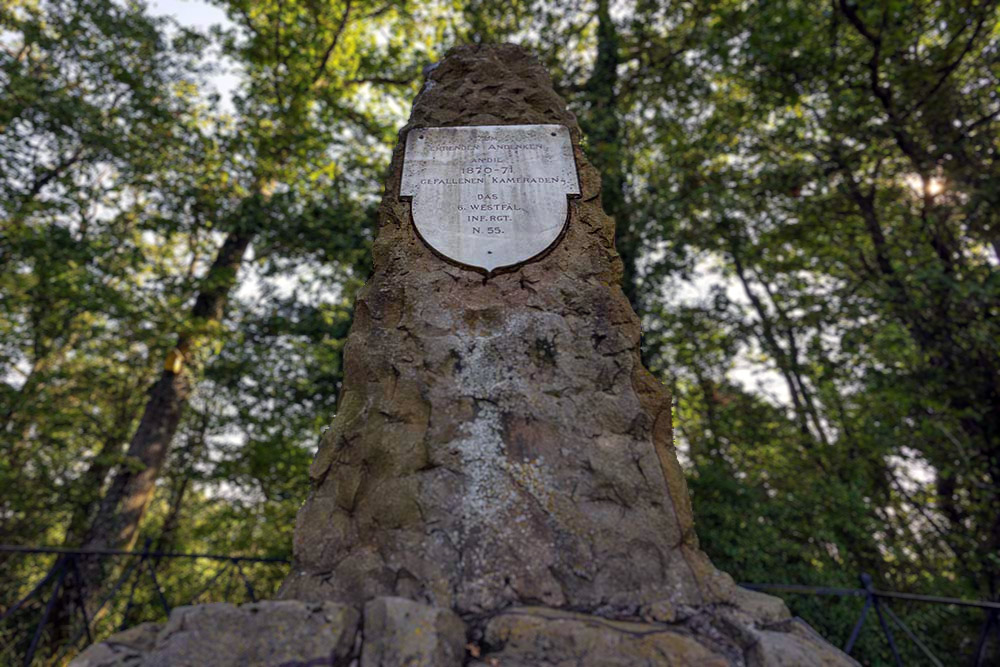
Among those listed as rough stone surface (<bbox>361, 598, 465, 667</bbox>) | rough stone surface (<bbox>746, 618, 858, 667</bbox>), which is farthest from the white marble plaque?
rough stone surface (<bbox>746, 618, 858, 667</bbox>)

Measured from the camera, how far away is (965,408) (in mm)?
5262

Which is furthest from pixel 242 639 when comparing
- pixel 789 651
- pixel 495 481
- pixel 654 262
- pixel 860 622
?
pixel 654 262

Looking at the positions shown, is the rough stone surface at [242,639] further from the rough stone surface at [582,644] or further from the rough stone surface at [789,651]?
the rough stone surface at [789,651]

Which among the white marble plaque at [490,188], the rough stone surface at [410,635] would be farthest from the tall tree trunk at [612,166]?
the rough stone surface at [410,635]

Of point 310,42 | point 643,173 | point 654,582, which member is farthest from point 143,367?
point 654,582

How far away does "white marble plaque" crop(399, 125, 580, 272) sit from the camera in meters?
2.59

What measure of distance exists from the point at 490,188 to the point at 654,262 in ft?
14.6

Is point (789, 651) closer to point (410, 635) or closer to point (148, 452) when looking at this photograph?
point (410, 635)

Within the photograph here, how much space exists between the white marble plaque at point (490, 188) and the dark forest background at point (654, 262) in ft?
11.6

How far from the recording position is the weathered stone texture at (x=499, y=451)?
1815mm

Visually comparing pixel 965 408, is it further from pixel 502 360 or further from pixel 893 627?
pixel 502 360

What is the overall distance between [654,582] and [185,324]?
6.48 m

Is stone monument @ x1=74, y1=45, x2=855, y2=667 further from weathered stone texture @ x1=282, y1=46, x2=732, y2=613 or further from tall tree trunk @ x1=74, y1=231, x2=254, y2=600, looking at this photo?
tall tree trunk @ x1=74, y1=231, x2=254, y2=600

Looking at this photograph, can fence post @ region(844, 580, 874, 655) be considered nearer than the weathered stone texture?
No
